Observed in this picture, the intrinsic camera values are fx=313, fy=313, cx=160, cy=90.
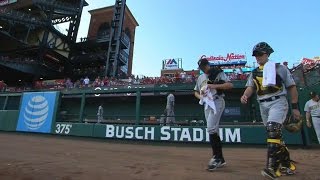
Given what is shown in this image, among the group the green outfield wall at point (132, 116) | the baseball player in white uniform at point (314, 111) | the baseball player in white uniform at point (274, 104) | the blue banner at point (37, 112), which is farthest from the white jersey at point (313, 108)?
the blue banner at point (37, 112)

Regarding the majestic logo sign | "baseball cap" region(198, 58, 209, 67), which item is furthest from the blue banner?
the majestic logo sign

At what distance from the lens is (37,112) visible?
16.6 m

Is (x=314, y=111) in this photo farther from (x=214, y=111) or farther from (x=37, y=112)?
(x=37, y=112)

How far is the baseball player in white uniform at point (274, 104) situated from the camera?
12.8ft

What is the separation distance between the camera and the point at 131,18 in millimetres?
49594

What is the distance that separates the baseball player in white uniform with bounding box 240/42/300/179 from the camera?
3.90 meters

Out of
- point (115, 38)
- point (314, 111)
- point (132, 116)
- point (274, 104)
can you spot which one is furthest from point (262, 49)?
point (115, 38)

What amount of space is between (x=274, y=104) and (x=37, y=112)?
1483 cm

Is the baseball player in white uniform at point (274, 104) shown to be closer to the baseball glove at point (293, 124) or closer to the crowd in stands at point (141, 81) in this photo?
the baseball glove at point (293, 124)

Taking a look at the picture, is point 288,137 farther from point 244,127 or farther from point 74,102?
point 74,102

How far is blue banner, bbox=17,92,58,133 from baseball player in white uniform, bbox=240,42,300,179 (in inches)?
530

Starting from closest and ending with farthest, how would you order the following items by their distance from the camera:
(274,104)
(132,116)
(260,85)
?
(274,104)
(260,85)
(132,116)

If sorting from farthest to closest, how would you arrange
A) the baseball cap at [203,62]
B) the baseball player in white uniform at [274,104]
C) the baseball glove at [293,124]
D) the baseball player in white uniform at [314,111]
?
the baseball player in white uniform at [314,111] < the baseball cap at [203,62] < the baseball glove at [293,124] < the baseball player in white uniform at [274,104]

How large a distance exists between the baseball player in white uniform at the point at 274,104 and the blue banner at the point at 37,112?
13.5 meters
